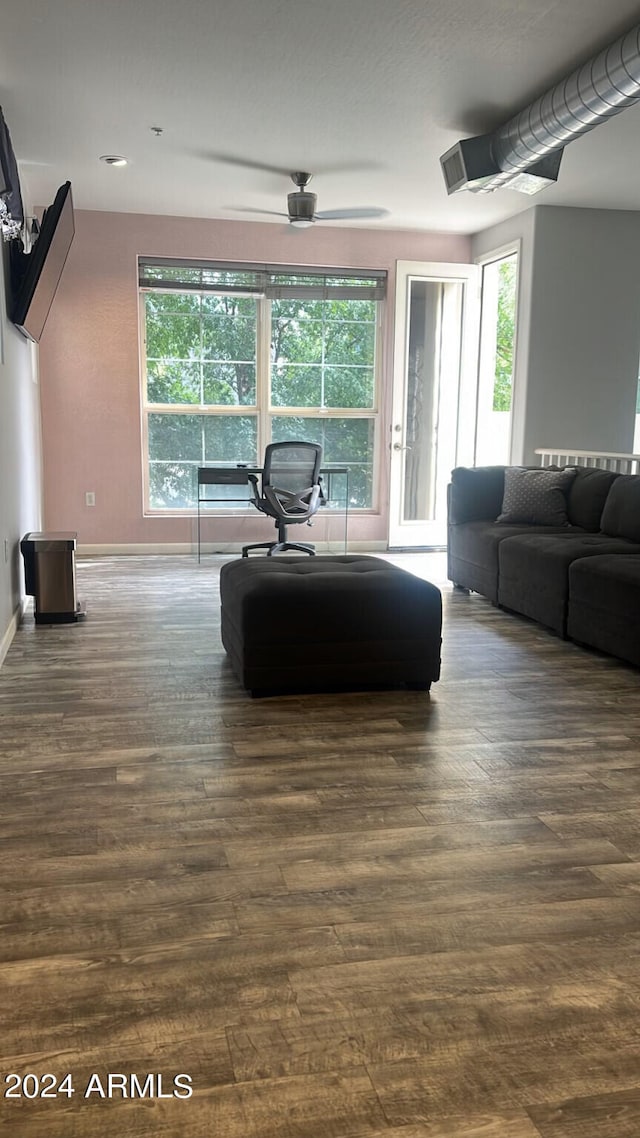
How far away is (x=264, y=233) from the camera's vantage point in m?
6.82

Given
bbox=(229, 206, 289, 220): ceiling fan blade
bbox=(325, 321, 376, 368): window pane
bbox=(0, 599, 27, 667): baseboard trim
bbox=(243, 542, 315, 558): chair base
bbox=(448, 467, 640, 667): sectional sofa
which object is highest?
bbox=(229, 206, 289, 220): ceiling fan blade

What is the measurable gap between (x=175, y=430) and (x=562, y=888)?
5657 mm

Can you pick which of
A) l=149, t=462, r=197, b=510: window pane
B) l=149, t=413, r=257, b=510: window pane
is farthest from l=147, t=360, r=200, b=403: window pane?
l=149, t=462, r=197, b=510: window pane

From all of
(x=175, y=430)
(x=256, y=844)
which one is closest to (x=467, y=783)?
(x=256, y=844)

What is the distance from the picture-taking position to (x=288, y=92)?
4.08m

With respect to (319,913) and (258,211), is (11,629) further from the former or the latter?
(258,211)

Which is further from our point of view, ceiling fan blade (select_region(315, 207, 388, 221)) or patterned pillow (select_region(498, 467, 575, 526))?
ceiling fan blade (select_region(315, 207, 388, 221))

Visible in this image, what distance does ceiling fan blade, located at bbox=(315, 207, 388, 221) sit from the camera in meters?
6.38

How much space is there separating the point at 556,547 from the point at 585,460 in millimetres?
1859

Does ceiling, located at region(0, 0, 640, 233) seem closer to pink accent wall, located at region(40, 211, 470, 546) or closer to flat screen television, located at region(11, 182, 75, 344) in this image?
flat screen television, located at region(11, 182, 75, 344)

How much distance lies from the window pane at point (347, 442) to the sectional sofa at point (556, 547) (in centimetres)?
181

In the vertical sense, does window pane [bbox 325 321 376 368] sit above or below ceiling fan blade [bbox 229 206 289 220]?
below

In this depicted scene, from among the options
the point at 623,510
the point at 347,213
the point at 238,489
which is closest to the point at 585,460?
the point at 623,510

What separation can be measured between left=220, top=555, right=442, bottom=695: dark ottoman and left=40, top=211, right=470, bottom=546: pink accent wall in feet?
12.0
